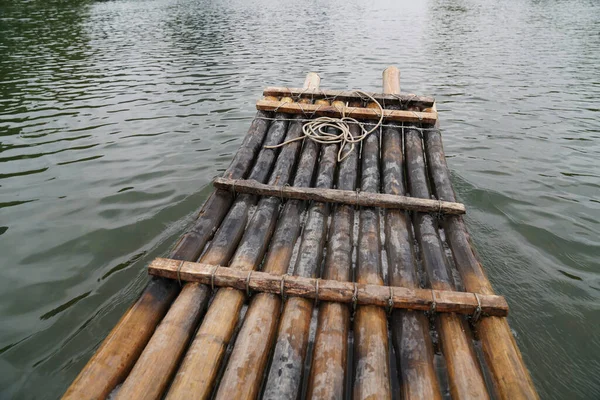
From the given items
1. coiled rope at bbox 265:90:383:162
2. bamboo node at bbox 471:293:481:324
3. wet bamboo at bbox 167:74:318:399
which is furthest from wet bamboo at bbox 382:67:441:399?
wet bamboo at bbox 167:74:318:399

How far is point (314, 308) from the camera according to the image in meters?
3.45

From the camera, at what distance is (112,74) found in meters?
14.4

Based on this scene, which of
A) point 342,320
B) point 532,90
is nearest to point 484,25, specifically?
point 532,90

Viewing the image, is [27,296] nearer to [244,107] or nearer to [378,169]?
[378,169]

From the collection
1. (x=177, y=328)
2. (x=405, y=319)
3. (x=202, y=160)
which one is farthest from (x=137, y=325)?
(x=202, y=160)

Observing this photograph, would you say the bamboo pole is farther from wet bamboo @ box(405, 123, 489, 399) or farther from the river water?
the river water

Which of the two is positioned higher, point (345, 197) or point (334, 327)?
point (345, 197)

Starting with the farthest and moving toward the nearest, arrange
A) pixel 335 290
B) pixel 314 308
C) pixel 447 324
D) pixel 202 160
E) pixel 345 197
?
pixel 202 160, pixel 345 197, pixel 314 308, pixel 335 290, pixel 447 324

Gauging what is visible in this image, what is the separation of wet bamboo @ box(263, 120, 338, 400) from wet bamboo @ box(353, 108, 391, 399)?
463 millimetres

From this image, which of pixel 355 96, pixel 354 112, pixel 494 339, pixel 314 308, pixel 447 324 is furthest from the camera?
pixel 355 96

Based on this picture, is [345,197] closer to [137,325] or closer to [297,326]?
[297,326]

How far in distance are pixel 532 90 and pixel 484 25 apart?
56.9ft

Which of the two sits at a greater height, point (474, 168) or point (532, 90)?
point (532, 90)

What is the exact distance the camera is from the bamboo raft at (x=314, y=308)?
102 inches
